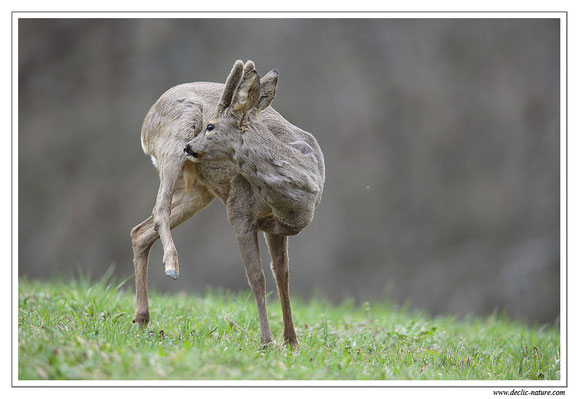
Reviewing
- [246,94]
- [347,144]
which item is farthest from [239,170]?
[347,144]

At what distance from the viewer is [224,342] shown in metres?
5.18

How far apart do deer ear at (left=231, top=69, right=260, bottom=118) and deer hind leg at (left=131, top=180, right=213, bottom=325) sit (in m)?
0.99

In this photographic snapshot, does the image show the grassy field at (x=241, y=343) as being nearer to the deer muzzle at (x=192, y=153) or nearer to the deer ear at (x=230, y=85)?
the deer muzzle at (x=192, y=153)

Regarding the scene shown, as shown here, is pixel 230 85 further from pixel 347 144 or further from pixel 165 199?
pixel 347 144

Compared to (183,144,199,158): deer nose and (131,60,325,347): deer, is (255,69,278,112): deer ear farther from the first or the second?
(183,144,199,158): deer nose

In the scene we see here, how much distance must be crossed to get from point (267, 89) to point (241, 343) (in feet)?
6.17

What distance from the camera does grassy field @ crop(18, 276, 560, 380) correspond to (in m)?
4.14

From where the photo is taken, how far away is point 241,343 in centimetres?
525

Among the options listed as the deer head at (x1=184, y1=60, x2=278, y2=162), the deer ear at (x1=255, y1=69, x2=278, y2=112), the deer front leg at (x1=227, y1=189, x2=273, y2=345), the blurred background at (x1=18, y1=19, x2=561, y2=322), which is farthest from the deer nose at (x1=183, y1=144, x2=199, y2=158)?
the blurred background at (x1=18, y1=19, x2=561, y2=322)

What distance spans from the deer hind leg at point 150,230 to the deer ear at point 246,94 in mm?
988

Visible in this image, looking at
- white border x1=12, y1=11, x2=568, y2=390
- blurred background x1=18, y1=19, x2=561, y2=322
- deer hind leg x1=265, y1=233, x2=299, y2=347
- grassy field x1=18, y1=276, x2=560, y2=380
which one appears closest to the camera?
white border x1=12, y1=11, x2=568, y2=390

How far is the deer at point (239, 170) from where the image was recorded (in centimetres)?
506
